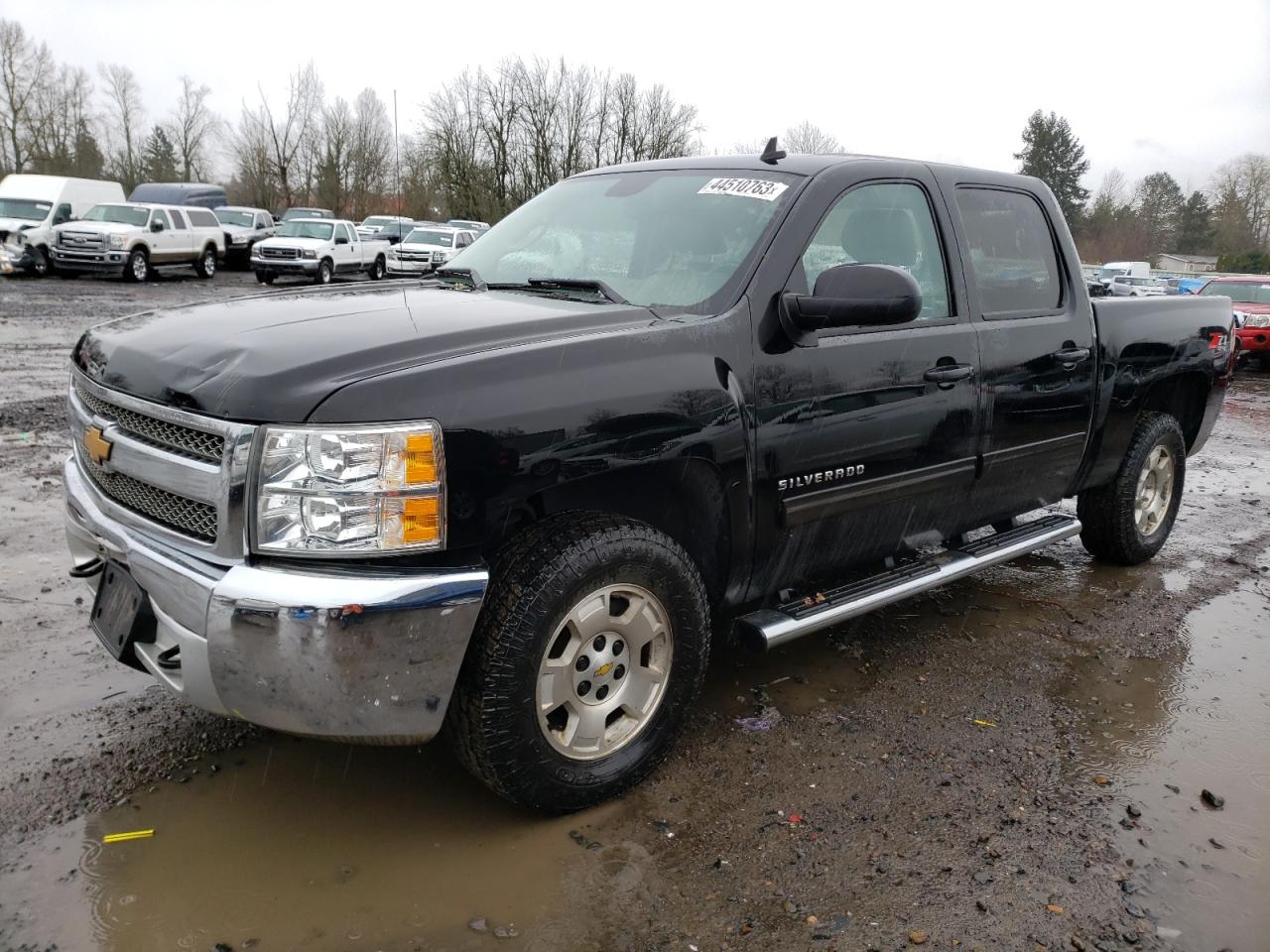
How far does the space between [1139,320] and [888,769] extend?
9.31 feet

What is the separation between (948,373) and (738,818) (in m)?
1.79

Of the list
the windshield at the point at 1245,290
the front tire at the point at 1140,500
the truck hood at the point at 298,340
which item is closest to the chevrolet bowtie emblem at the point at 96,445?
the truck hood at the point at 298,340

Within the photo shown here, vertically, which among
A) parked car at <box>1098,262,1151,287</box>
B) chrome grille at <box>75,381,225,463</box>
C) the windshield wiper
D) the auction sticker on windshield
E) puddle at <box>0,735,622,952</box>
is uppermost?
the auction sticker on windshield

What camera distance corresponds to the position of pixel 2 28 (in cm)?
6278

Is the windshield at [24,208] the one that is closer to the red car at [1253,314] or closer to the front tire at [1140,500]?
the red car at [1253,314]

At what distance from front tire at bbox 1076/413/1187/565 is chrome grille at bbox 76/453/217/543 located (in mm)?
4274

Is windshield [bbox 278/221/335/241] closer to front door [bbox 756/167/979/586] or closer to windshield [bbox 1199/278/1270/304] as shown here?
windshield [bbox 1199/278/1270/304]

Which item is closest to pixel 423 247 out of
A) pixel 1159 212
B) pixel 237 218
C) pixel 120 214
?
pixel 120 214

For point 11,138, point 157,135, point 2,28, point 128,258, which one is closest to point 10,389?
point 128,258

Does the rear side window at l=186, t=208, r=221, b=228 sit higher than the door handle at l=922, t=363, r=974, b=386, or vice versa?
the rear side window at l=186, t=208, r=221, b=228

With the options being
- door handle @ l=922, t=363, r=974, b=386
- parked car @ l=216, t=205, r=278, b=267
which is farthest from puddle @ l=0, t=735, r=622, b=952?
parked car @ l=216, t=205, r=278, b=267

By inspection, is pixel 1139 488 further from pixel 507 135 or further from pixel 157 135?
Answer: pixel 157 135

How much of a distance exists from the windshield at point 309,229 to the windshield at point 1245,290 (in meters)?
20.4

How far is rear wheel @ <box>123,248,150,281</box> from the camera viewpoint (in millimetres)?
23000
